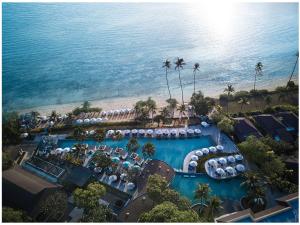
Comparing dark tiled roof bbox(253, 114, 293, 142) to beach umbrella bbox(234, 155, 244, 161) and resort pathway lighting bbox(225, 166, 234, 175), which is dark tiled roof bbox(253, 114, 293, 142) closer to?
beach umbrella bbox(234, 155, 244, 161)

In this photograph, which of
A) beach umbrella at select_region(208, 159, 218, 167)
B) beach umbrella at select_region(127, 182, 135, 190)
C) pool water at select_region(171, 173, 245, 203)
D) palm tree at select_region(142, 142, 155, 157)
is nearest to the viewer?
pool water at select_region(171, 173, 245, 203)

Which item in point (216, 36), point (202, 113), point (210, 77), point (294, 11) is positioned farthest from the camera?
point (294, 11)

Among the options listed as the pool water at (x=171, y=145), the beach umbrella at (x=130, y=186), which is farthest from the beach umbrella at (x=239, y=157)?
the beach umbrella at (x=130, y=186)

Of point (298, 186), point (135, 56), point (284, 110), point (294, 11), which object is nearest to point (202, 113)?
point (284, 110)

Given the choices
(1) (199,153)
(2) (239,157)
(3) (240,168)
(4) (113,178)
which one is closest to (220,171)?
(3) (240,168)

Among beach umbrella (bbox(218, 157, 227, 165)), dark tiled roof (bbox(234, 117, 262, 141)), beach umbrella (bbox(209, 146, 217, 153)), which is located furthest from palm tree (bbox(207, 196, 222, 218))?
dark tiled roof (bbox(234, 117, 262, 141))

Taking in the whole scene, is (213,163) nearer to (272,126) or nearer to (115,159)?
(272,126)

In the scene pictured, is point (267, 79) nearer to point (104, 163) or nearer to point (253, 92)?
point (253, 92)
